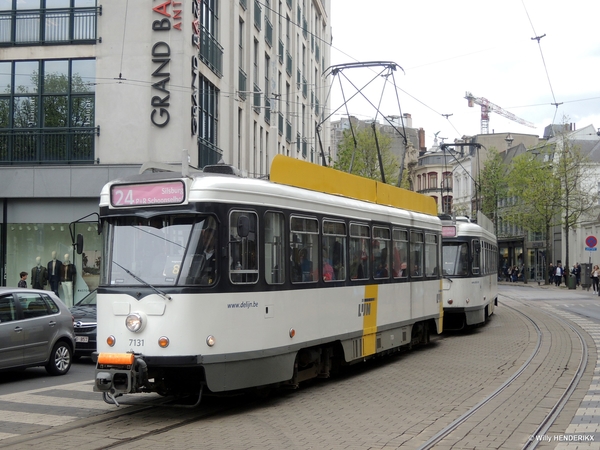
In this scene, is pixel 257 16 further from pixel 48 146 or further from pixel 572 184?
pixel 572 184

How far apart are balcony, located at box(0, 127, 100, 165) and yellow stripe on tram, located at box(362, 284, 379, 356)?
1240 cm

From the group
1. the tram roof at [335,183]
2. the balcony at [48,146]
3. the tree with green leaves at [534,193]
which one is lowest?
the tram roof at [335,183]

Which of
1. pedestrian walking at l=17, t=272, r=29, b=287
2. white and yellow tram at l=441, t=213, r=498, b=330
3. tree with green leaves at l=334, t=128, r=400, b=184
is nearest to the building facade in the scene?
pedestrian walking at l=17, t=272, r=29, b=287

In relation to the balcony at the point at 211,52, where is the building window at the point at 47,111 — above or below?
below

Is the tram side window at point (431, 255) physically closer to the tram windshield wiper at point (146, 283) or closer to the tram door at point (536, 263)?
the tram windshield wiper at point (146, 283)

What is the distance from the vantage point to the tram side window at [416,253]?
16047mm

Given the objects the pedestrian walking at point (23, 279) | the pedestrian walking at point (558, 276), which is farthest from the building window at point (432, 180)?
the pedestrian walking at point (23, 279)

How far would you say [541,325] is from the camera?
23266 mm

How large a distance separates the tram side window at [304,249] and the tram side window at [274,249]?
0.26 metres

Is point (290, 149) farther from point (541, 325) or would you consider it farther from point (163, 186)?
point (163, 186)

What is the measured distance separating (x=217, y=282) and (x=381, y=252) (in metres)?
5.40

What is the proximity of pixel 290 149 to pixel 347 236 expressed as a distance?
3059 cm

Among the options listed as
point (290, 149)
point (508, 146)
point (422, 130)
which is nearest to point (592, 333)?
point (290, 149)

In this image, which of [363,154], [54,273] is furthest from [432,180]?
[54,273]
